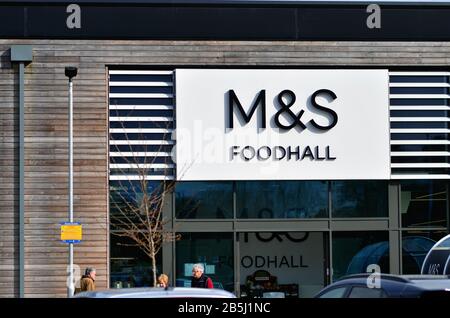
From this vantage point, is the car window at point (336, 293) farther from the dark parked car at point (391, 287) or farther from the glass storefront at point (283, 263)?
the glass storefront at point (283, 263)

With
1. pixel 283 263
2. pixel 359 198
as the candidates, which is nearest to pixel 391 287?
pixel 359 198

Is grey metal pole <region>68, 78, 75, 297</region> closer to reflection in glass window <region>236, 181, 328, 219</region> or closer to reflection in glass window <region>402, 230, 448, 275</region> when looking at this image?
reflection in glass window <region>236, 181, 328, 219</region>

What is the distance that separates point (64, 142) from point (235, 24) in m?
5.16

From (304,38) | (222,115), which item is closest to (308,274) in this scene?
(222,115)

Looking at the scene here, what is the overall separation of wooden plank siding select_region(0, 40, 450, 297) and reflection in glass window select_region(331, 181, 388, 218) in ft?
10.0

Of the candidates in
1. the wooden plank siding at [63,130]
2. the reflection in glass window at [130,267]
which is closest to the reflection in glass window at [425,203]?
the wooden plank siding at [63,130]

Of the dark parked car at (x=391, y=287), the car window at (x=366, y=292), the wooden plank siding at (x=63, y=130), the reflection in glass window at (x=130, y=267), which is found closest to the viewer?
the dark parked car at (x=391, y=287)

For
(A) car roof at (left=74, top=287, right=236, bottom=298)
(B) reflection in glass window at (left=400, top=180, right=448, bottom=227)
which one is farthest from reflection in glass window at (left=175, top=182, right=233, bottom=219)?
(A) car roof at (left=74, top=287, right=236, bottom=298)

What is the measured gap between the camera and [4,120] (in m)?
21.6

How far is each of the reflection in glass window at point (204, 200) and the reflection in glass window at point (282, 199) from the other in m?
0.30

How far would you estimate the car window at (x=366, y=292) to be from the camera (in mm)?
7801

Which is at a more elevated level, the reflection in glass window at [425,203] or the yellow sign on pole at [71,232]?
the reflection in glass window at [425,203]
